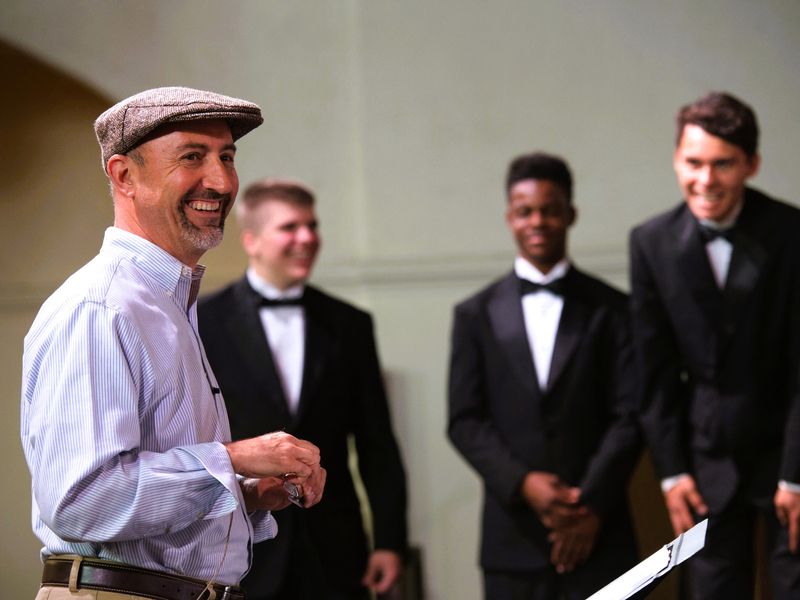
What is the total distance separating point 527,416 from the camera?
3832 millimetres

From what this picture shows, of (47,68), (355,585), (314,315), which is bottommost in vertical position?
(355,585)

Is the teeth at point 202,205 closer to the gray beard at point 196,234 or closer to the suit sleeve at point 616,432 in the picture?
the gray beard at point 196,234

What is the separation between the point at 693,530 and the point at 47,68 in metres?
3.95

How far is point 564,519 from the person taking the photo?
3680 mm

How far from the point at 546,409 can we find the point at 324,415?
2.36ft

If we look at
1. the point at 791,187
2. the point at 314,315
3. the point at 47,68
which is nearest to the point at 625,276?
the point at 791,187

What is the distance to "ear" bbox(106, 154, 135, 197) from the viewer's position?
1.94m

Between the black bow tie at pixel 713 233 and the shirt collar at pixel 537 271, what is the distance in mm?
516

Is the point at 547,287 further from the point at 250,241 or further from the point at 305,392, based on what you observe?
the point at 250,241

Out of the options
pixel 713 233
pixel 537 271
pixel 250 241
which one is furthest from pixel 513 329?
pixel 250 241

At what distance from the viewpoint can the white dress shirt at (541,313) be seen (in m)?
3.92

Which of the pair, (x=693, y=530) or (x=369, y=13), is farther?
(x=369, y=13)

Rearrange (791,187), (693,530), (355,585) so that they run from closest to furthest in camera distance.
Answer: (693,530) < (355,585) < (791,187)

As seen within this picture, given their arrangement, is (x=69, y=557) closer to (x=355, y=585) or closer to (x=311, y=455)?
(x=311, y=455)
